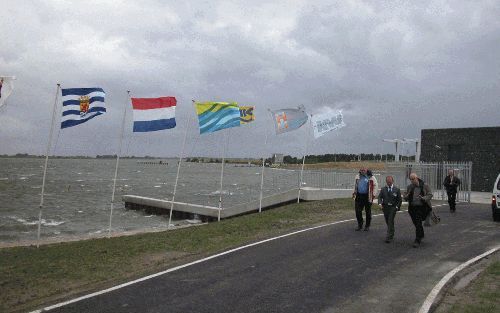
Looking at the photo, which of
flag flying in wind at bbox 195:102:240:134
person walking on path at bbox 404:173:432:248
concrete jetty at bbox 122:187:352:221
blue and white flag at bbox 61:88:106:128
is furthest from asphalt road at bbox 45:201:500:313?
concrete jetty at bbox 122:187:352:221

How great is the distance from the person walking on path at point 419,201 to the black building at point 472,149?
2338 centimetres

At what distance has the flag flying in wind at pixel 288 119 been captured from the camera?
69.2ft

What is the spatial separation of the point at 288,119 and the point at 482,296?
1419 cm

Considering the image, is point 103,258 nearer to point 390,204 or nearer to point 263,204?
point 390,204

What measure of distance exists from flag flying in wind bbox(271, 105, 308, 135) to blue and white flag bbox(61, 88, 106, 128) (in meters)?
8.54

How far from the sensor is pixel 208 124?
1825cm

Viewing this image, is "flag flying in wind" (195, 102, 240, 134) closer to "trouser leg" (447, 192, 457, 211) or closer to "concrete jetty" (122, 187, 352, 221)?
"concrete jetty" (122, 187, 352, 221)

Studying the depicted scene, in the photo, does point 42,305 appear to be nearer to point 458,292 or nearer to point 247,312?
point 247,312

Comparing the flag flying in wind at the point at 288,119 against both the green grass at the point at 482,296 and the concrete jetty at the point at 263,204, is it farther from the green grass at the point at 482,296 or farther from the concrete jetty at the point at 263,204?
the green grass at the point at 482,296

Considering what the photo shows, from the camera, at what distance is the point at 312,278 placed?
9.04 metres

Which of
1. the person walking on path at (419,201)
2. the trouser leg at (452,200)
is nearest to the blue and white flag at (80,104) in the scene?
the person walking on path at (419,201)

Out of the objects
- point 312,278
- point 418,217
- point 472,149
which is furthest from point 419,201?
point 472,149

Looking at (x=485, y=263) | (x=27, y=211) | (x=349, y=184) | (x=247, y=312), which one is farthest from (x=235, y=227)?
(x=27, y=211)

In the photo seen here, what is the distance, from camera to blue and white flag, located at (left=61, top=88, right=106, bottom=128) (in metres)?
14.6
